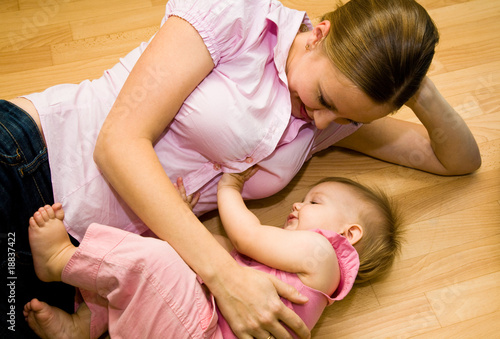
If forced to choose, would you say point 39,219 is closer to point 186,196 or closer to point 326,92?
point 186,196

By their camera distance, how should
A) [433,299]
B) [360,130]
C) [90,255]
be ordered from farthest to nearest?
[360,130], [433,299], [90,255]

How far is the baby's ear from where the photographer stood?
1.18 meters

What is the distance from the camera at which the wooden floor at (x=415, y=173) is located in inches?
51.6

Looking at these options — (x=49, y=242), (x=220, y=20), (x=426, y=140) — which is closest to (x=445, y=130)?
(x=426, y=140)

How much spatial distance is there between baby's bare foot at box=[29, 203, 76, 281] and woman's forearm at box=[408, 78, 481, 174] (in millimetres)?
936

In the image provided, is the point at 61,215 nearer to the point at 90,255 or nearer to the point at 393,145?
the point at 90,255

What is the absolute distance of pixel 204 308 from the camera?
3.40 feet

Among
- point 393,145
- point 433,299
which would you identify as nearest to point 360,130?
point 393,145

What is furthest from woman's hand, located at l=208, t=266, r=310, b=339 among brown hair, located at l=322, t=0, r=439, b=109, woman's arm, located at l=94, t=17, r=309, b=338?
brown hair, located at l=322, t=0, r=439, b=109

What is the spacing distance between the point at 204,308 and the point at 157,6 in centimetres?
116

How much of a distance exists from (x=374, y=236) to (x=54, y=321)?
80 centimetres

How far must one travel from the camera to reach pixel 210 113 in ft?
3.45

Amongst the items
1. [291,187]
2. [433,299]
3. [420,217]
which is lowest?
[433,299]

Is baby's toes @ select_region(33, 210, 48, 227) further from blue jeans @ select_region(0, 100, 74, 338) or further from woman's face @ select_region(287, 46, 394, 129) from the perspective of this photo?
woman's face @ select_region(287, 46, 394, 129)
